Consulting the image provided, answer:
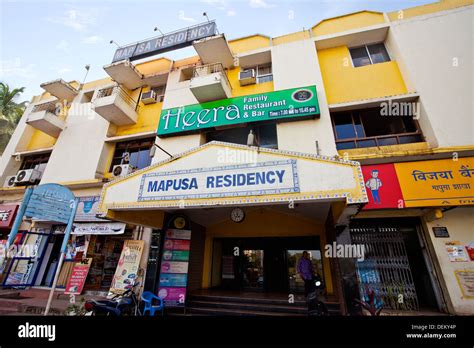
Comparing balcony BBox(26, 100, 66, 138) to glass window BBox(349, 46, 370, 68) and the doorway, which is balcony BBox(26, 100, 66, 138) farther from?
glass window BBox(349, 46, 370, 68)

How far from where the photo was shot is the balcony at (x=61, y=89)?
12.8 metres

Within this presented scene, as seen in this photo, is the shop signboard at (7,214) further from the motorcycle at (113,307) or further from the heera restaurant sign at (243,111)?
the motorcycle at (113,307)

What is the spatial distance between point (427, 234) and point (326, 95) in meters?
6.32

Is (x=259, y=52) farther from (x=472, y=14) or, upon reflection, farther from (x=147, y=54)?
(x=472, y=14)

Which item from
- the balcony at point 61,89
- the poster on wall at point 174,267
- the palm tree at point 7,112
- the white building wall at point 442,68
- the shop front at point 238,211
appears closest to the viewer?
the shop front at point 238,211

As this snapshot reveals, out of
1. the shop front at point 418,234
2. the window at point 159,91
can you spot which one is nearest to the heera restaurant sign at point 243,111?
the window at point 159,91

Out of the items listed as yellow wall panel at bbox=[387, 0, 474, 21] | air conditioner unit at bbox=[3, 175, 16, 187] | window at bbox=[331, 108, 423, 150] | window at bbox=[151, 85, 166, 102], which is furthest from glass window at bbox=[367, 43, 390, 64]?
air conditioner unit at bbox=[3, 175, 16, 187]

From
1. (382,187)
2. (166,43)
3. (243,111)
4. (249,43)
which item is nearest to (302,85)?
(243,111)

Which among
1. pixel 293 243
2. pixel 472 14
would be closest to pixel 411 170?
pixel 293 243

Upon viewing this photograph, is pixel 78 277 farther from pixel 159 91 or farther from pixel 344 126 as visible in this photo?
pixel 344 126

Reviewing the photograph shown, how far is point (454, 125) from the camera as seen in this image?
6996mm

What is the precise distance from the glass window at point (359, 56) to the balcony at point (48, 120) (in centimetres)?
1662

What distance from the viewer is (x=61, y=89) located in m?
13.2

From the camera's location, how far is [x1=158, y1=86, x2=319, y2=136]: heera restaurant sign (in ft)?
27.5
